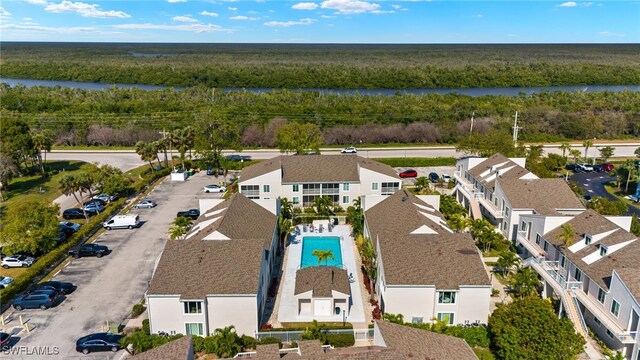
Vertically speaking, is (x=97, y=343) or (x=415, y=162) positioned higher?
(x=415, y=162)

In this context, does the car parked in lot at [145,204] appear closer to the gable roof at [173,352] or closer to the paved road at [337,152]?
the paved road at [337,152]

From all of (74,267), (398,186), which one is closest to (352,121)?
(398,186)

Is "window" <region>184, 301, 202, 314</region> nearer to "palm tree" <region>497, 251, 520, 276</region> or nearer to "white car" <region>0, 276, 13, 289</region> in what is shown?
"white car" <region>0, 276, 13, 289</region>

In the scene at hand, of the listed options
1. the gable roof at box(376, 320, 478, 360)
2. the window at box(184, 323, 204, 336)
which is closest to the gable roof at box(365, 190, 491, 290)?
the gable roof at box(376, 320, 478, 360)

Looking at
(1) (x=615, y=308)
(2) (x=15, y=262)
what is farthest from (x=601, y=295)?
(2) (x=15, y=262)

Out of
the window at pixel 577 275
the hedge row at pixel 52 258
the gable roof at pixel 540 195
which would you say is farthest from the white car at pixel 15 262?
the window at pixel 577 275

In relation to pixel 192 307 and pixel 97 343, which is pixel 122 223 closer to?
pixel 97 343

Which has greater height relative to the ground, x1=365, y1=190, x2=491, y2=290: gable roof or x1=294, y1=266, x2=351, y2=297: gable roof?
x1=365, y1=190, x2=491, y2=290: gable roof
